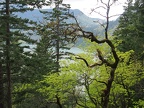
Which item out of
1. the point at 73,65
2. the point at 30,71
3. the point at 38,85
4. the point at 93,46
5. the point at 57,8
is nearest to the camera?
the point at 73,65

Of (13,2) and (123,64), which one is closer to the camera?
(123,64)

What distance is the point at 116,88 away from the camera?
54.0ft

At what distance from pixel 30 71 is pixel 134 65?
8.13m

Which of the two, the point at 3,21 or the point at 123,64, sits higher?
the point at 3,21

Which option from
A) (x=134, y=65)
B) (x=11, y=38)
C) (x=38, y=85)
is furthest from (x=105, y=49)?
(x=38, y=85)

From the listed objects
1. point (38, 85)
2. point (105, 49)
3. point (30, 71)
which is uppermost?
point (105, 49)

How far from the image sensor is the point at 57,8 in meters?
30.0

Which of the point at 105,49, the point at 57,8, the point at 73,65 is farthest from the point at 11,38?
the point at 57,8

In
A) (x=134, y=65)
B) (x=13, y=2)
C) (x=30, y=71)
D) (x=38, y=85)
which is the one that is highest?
(x=13, y=2)

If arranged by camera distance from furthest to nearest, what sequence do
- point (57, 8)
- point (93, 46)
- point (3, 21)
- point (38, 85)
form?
1. point (57, 8)
2. point (38, 85)
3. point (3, 21)
4. point (93, 46)

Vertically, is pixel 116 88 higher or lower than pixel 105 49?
lower

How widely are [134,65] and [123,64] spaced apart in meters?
1.49

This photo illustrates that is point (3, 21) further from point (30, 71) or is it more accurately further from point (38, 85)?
point (38, 85)

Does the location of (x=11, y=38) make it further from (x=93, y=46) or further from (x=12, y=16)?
(x=93, y=46)
